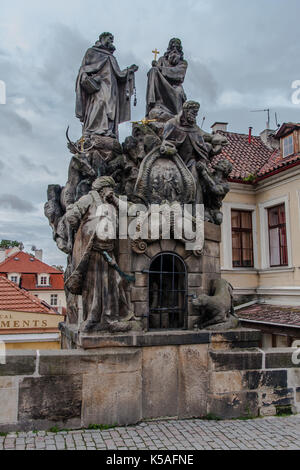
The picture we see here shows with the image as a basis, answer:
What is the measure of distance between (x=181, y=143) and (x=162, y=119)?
156 centimetres

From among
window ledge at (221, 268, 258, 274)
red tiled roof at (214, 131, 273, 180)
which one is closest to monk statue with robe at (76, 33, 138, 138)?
red tiled roof at (214, 131, 273, 180)

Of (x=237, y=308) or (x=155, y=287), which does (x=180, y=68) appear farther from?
(x=237, y=308)

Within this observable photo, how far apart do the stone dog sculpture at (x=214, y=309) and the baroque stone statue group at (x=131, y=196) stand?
0.6 inches

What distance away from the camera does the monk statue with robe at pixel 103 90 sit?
820cm

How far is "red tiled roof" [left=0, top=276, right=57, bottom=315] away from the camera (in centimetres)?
1347

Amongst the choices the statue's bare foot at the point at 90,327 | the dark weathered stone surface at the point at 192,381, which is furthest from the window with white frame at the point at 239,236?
the statue's bare foot at the point at 90,327

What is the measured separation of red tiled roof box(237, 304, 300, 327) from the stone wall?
231 inches

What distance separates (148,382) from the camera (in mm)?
5426

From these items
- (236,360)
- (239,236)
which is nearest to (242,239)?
(239,236)

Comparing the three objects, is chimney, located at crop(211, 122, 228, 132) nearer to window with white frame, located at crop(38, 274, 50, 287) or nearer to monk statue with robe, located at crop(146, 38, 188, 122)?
monk statue with robe, located at crop(146, 38, 188, 122)

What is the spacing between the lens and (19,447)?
4371 millimetres

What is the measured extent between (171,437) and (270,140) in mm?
16424

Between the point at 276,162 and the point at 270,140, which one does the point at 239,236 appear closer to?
the point at 276,162

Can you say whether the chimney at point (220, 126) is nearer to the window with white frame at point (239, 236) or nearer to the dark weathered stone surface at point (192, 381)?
the window with white frame at point (239, 236)
